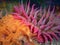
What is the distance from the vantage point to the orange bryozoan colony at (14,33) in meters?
1.32

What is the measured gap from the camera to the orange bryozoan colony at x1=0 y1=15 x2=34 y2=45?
1.32 meters

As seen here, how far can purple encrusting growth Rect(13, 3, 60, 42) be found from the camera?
135cm

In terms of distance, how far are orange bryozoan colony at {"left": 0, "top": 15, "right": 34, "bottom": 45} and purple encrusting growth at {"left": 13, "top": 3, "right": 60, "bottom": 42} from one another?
5cm

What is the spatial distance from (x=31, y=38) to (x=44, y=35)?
102mm

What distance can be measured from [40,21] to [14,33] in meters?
0.22

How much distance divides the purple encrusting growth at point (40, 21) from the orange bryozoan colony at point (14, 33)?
1.8 inches

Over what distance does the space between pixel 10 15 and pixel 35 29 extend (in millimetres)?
219

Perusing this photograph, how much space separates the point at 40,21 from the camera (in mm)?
1355

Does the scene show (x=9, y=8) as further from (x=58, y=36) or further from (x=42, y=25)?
Result: (x=58, y=36)

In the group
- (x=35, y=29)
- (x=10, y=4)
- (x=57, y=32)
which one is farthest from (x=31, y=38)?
(x=10, y=4)

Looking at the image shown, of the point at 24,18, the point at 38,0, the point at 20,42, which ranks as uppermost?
the point at 38,0

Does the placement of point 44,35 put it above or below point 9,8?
below

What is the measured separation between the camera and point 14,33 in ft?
4.34

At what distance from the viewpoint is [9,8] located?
137 cm
